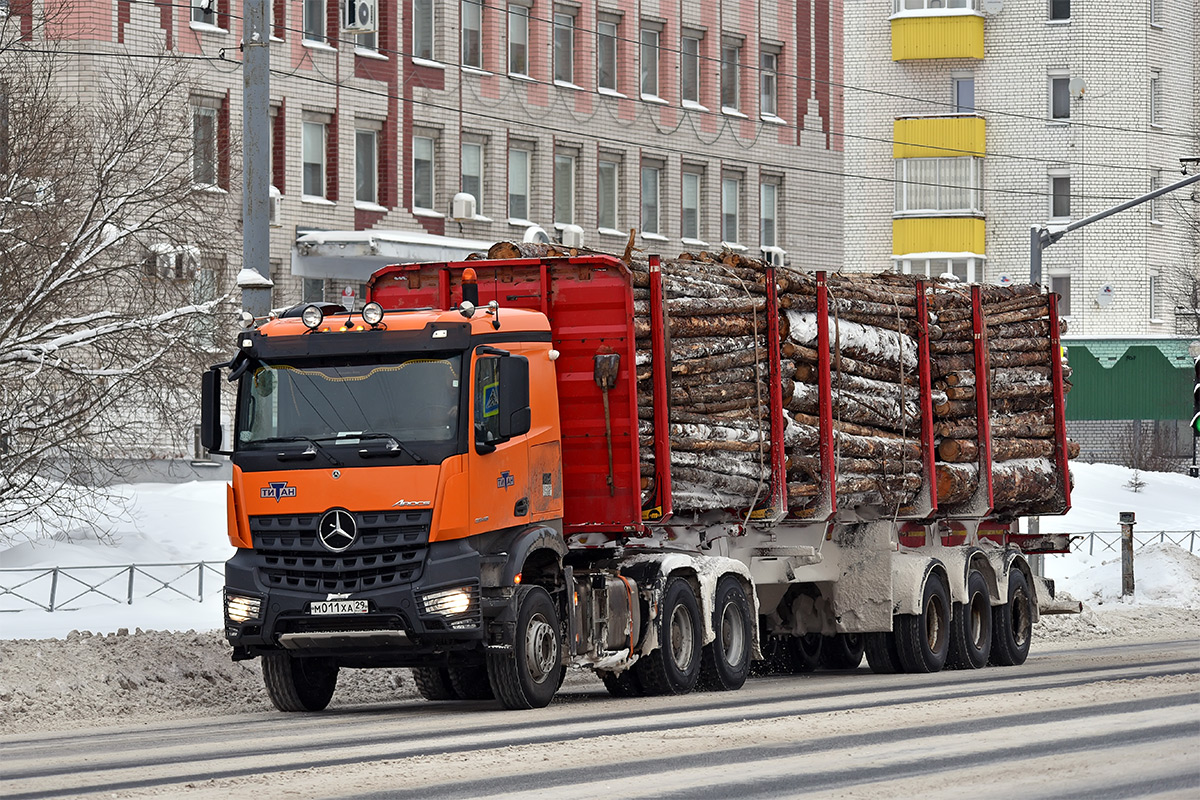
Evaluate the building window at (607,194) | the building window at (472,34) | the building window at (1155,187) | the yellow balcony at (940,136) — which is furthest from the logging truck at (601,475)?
the building window at (1155,187)

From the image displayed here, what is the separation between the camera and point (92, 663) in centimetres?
1833

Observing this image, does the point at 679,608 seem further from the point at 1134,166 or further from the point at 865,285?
the point at 1134,166

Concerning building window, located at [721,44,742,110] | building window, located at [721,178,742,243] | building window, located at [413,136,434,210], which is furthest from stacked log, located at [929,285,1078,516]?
building window, located at [721,44,742,110]

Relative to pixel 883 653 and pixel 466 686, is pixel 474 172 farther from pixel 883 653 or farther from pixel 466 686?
pixel 466 686

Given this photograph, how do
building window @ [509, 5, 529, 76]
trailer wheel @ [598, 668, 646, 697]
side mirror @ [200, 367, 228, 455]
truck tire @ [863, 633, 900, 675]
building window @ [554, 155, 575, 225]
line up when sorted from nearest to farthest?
1. side mirror @ [200, 367, 228, 455]
2. trailer wheel @ [598, 668, 646, 697]
3. truck tire @ [863, 633, 900, 675]
4. building window @ [509, 5, 529, 76]
5. building window @ [554, 155, 575, 225]

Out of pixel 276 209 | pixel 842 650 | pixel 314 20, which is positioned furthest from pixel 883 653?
pixel 314 20

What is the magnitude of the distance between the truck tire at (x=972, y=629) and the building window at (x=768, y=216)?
Result: 32.5 meters

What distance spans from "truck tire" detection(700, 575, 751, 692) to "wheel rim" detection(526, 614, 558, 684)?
2.08 metres

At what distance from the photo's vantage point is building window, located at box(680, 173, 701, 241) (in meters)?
52.5

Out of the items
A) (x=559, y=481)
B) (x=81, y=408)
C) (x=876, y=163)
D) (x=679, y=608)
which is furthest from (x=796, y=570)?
(x=876, y=163)

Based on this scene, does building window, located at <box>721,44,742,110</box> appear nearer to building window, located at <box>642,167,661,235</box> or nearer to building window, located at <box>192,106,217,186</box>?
building window, located at <box>642,167,661,235</box>

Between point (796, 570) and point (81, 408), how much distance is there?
8304mm

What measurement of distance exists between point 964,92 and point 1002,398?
43415 mm

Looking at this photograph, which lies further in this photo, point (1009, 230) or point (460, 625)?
point (1009, 230)
